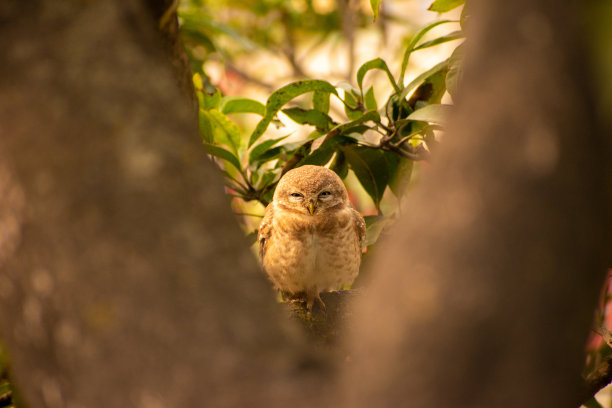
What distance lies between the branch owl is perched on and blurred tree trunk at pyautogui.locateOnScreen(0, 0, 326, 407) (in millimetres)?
1919

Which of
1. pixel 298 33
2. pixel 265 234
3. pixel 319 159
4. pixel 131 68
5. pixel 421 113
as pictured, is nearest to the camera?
pixel 131 68

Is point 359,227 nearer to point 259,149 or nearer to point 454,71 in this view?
point 259,149

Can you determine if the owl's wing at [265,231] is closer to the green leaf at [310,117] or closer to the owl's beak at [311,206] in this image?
the owl's beak at [311,206]

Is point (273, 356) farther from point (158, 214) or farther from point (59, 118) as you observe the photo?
point (59, 118)

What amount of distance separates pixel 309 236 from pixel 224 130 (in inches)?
28.0

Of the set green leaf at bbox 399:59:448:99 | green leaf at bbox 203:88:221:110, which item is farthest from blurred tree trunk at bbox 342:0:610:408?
green leaf at bbox 203:88:221:110

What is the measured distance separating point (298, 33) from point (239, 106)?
3.59 m

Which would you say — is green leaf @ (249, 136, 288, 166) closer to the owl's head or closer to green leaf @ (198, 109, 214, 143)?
green leaf @ (198, 109, 214, 143)

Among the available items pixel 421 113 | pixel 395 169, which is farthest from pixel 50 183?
pixel 395 169

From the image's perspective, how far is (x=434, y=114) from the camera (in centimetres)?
220

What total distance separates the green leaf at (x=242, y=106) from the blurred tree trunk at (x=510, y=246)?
1914 mm

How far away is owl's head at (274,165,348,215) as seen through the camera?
3139 millimetres

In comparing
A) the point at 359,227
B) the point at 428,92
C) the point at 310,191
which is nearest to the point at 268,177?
the point at 310,191

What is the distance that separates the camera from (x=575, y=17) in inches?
35.1
